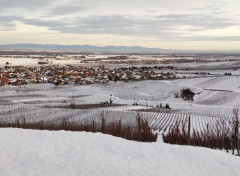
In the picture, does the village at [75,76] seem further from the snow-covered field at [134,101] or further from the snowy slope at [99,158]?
the snowy slope at [99,158]

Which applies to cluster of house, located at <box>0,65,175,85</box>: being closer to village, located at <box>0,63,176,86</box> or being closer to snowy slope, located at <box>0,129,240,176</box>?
village, located at <box>0,63,176,86</box>

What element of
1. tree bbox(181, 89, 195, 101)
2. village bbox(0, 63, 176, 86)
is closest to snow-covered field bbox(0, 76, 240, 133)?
tree bbox(181, 89, 195, 101)

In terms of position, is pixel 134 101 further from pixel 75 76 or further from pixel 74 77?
pixel 75 76

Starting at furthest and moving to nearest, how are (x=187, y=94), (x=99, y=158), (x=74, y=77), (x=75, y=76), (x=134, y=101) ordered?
(x=75, y=76) → (x=74, y=77) → (x=187, y=94) → (x=134, y=101) → (x=99, y=158)

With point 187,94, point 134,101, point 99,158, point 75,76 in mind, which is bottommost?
point 134,101

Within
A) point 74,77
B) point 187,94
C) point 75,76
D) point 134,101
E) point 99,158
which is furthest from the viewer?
point 75,76

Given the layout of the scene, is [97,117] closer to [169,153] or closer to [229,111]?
[229,111]

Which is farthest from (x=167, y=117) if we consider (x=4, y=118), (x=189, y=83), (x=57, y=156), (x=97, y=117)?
(x=189, y=83)

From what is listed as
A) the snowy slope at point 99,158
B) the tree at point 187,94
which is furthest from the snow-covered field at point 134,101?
the snowy slope at point 99,158

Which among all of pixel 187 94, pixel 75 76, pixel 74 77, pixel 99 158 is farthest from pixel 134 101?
pixel 75 76
